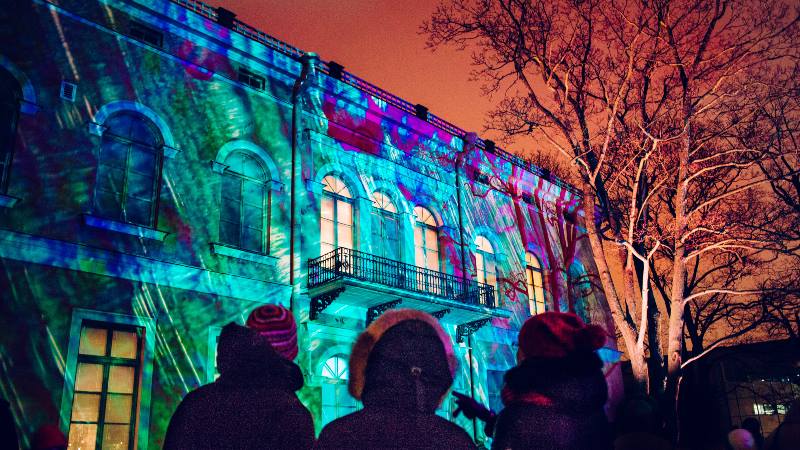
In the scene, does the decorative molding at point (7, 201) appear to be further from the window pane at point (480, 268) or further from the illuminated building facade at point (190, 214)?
the window pane at point (480, 268)

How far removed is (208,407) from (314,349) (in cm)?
968

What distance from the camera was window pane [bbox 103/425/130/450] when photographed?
905 centimetres

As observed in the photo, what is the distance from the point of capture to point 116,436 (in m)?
9.17

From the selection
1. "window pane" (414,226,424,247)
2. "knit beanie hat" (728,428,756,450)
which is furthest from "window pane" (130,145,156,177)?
"knit beanie hat" (728,428,756,450)

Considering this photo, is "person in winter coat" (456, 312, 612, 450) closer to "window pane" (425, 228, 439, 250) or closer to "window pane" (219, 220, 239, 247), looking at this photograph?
"window pane" (219, 220, 239, 247)

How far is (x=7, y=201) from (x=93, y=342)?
92.2 inches

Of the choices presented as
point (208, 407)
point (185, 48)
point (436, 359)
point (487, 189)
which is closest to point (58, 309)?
point (185, 48)

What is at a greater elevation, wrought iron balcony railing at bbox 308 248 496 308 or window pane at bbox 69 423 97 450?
wrought iron balcony railing at bbox 308 248 496 308

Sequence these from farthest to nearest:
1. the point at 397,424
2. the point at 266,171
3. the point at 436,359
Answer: the point at 266,171 → the point at 436,359 → the point at 397,424

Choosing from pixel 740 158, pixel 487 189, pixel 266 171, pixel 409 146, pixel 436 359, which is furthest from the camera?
pixel 487 189

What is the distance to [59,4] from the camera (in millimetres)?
10406

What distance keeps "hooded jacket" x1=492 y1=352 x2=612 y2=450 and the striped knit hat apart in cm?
105

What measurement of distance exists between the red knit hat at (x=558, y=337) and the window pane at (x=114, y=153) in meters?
9.25

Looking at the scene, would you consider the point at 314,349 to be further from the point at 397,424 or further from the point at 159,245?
the point at 397,424
